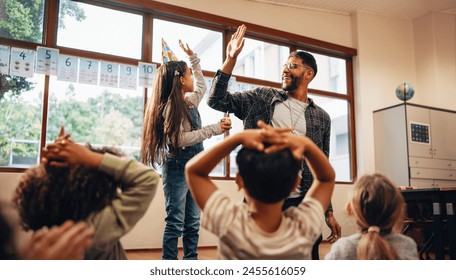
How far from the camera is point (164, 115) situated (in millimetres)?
1731

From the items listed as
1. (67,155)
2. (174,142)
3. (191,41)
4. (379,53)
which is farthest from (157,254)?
(379,53)

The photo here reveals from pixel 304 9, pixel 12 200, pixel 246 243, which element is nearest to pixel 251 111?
pixel 246 243

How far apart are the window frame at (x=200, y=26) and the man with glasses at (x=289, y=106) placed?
194 centimetres

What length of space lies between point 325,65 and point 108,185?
4.15 m

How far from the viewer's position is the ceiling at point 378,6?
4.26 m

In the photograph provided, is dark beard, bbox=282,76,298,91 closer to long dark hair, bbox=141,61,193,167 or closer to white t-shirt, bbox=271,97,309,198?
white t-shirt, bbox=271,97,309,198

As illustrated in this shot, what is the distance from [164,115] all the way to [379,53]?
12.2 ft

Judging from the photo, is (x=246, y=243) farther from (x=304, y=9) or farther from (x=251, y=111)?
(x=304, y=9)

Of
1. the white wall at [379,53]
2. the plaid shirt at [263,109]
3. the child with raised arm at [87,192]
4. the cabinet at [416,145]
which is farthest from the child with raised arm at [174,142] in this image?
the cabinet at [416,145]

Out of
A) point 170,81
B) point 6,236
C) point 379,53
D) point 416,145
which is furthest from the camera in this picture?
point 379,53

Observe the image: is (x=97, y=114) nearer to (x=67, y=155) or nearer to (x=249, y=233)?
(x=67, y=155)

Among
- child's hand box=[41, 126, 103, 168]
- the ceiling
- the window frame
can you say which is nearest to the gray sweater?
child's hand box=[41, 126, 103, 168]

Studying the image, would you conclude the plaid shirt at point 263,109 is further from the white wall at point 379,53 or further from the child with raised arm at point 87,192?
the white wall at point 379,53
